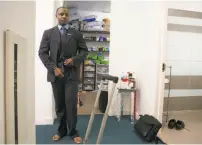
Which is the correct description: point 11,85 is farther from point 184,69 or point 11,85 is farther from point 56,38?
point 184,69

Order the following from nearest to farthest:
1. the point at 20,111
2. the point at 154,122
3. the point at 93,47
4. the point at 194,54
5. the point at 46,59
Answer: the point at 20,111 < the point at 46,59 < the point at 154,122 < the point at 194,54 < the point at 93,47

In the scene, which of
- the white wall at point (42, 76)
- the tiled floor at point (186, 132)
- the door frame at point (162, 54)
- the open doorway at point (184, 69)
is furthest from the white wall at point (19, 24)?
the open doorway at point (184, 69)

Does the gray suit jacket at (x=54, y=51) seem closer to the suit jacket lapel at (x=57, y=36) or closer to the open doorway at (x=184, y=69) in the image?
the suit jacket lapel at (x=57, y=36)

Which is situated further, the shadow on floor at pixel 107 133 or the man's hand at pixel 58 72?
the shadow on floor at pixel 107 133

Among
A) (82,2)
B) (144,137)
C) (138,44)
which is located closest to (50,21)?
(138,44)

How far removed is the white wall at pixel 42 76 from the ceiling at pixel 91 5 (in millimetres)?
2172

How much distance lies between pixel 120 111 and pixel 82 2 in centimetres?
319

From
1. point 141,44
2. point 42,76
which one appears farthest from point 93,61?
point 42,76

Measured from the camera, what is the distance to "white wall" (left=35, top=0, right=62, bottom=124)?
2.66 meters

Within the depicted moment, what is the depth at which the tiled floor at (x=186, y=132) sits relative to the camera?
238 centimetres

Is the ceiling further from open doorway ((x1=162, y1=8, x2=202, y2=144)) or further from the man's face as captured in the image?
the man's face

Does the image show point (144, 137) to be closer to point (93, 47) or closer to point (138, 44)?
point (138, 44)

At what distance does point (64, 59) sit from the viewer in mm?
2197

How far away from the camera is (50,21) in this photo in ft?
8.79
